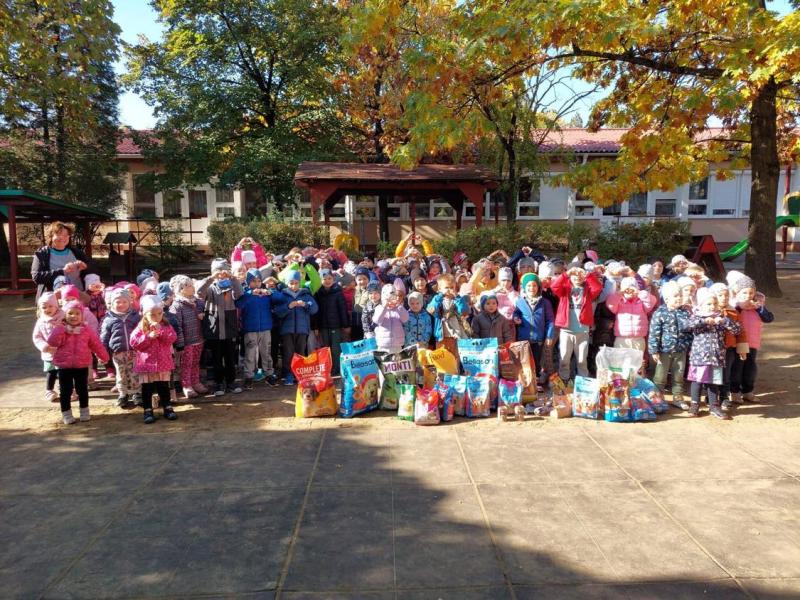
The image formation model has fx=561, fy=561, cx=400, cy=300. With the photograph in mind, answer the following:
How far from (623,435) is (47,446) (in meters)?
5.46

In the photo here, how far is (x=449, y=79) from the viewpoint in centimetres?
1042

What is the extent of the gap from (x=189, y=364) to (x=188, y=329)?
49 centimetres

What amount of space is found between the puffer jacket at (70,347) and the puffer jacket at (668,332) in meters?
6.15

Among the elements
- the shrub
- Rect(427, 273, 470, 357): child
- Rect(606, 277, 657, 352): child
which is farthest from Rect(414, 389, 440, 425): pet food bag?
the shrub

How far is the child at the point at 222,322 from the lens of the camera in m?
6.70

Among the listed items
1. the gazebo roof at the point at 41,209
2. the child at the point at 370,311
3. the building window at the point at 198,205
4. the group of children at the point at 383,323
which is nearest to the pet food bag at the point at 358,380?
the group of children at the point at 383,323

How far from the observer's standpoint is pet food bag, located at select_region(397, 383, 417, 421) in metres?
5.80

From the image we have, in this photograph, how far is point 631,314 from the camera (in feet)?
21.9

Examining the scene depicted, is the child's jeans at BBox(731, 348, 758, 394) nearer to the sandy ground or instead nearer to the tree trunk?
the sandy ground

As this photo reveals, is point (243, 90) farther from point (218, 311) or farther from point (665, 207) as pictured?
point (665, 207)

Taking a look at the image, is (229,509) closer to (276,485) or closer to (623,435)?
(276,485)

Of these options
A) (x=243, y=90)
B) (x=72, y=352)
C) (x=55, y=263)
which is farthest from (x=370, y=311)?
(x=243, y=90)

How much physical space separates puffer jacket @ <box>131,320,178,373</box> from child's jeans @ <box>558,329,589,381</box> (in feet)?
15.0

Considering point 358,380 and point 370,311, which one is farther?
point 370,311
